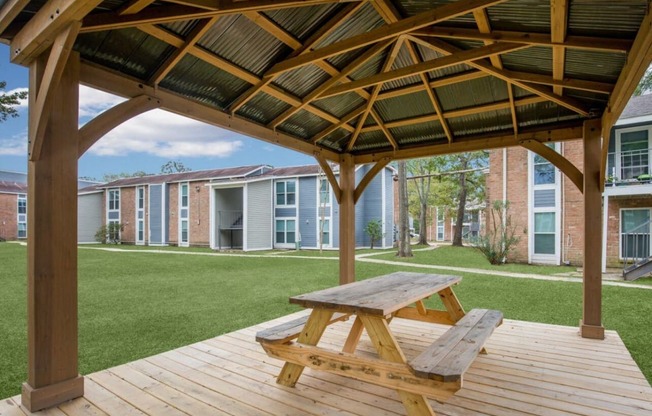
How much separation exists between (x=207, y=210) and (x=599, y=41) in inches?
846

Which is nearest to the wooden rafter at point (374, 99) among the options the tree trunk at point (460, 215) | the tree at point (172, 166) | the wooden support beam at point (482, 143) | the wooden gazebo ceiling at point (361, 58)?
the wooden gazebo ceiling at point (361, 58)

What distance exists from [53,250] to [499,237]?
1371cm

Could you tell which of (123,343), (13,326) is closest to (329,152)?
(123,343)

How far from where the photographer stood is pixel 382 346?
2.58m

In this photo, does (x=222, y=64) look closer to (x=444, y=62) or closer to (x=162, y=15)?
(x=162, y=15)

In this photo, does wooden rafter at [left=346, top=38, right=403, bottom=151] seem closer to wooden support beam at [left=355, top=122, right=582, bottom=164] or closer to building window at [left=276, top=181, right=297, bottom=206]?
wooden support beam at [left=355, top=122, right=582, bottom=164]

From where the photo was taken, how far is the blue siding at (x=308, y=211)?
20.7 metres

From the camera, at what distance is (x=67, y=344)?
9.13 ft

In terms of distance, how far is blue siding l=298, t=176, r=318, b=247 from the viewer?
20719mm

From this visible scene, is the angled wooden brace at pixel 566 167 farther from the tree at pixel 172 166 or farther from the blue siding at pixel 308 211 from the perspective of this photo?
the tree at pixel 172 166

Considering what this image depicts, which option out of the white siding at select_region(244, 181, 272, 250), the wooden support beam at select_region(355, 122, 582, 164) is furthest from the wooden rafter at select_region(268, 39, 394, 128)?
the white siding at select_region(244, 181, 272, 250)

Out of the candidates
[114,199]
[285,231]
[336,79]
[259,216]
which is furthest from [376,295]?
[114,199]

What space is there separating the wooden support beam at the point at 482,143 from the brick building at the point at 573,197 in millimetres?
7641

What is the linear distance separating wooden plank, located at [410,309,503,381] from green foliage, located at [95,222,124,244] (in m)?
28.3
